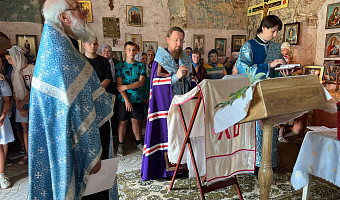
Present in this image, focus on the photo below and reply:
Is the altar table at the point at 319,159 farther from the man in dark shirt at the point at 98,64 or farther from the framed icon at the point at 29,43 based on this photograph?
the framed icon at the point at 29,43

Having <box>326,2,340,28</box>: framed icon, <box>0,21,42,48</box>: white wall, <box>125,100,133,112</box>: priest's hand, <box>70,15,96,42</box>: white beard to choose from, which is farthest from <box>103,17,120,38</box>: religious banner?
<box>326,2,340,28</box>: framed icon

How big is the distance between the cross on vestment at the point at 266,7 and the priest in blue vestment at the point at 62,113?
229 inches

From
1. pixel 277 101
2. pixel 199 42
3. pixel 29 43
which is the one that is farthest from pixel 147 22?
pixel 277 101

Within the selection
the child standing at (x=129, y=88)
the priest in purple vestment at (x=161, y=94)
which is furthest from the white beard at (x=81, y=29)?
the child standing at (x=129, y=88)

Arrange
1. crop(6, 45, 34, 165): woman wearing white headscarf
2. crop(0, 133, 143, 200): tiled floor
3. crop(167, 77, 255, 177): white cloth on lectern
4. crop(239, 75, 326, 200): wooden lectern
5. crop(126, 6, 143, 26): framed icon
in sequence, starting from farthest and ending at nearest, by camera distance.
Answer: crop(126, 6, 143, 26): framed icon → crop(6, 45, 34, 165): woman wearing white headscarf → crop(0, 133, 143, 200): tiled floor → crop(167, 77, 255, 177): white cloth on lectern → crop(239, 75, 326, 200): wooden lectern

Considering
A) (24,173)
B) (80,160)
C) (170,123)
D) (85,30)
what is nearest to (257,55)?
(170,123)

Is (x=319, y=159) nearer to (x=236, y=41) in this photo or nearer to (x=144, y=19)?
(x=144, y=19)

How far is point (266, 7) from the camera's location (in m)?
6.23

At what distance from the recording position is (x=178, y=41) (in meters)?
2.85

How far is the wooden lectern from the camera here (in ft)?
4.18

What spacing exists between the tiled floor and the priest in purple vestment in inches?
25.3

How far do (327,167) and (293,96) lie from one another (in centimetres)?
102

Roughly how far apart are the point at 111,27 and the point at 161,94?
3677mm

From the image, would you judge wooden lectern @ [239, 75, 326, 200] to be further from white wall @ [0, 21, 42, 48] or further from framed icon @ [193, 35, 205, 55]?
framed icon @ [193, 35, 205, 55]
